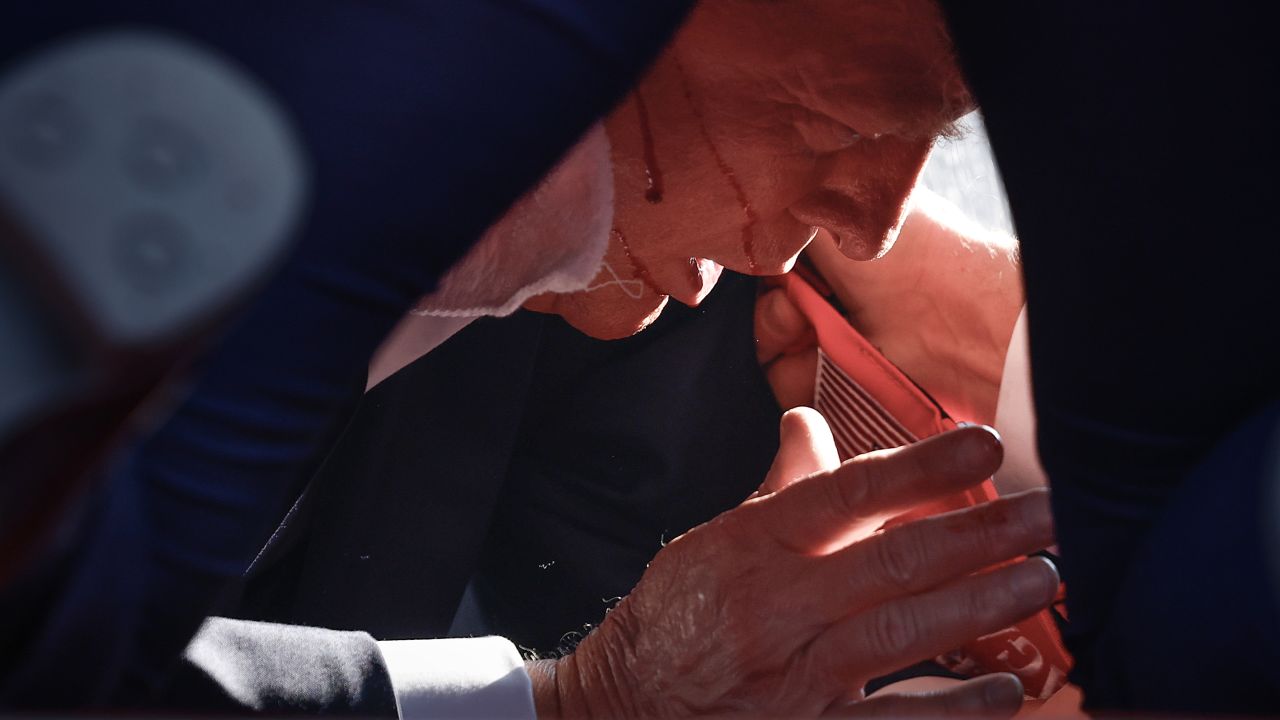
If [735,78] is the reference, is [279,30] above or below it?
above

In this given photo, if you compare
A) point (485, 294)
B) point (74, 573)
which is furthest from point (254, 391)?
point (485, 294)

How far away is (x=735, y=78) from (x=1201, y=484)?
1.55 ft

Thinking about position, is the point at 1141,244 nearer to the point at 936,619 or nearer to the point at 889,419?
the point at 936,619

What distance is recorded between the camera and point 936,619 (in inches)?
26.7

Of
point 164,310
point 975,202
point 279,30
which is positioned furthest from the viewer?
point 975,202

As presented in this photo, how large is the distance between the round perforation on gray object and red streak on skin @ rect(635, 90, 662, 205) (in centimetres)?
57

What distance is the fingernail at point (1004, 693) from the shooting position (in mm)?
644

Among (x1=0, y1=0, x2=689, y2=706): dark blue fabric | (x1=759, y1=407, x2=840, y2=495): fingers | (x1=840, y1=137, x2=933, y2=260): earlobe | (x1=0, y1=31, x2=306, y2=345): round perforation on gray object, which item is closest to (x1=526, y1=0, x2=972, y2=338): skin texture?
(x1=840, y1=137, x2=933, y2=260): earlobe

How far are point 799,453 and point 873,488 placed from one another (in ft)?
0.64

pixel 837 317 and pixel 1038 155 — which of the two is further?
pixel 837 317

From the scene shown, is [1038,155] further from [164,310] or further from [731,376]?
[731,376]

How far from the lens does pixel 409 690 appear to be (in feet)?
2.67

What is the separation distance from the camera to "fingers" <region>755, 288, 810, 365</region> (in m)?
1.36

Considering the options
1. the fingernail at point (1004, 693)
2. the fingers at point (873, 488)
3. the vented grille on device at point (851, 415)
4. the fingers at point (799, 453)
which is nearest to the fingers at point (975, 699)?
the fingernail at point (1004, 693)
